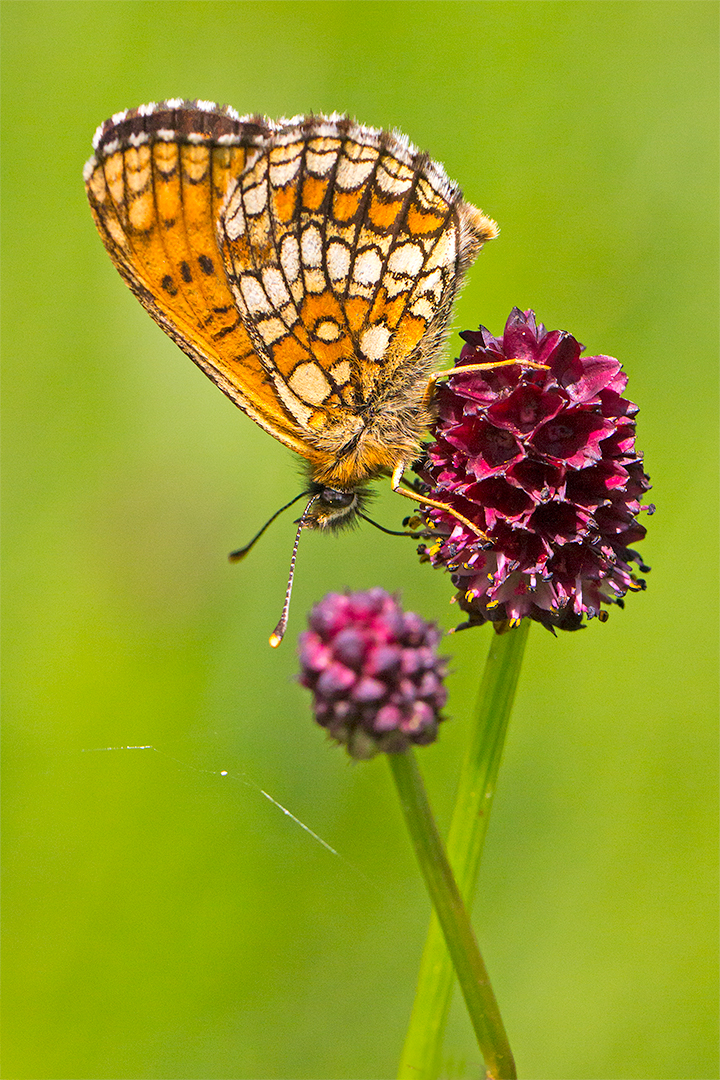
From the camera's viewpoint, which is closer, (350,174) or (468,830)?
(468,830)

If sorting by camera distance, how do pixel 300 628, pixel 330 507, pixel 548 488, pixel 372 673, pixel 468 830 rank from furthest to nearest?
pixel 300 628
pixel 330 507
pixel 548 488
pixel 468 830
pixel 372 673

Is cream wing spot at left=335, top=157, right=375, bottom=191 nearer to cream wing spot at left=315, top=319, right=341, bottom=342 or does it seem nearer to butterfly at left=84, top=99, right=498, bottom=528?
butterfly at left=84, top=99, right=498, bottom=528

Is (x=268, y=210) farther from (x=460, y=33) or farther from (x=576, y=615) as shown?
(x=460, y=33)

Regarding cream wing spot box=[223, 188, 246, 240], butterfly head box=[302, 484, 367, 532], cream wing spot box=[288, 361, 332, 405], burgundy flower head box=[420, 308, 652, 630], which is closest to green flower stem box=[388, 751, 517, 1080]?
burgundy flower head box=[420, 308, 652, 630]

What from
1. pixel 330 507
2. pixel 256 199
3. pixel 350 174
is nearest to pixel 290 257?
pixel 256 199

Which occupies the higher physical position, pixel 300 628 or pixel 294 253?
pixel 294 253

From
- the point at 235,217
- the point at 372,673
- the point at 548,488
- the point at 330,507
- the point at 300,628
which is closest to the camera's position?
the point at 372,673

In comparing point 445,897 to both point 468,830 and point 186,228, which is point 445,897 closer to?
point 468,830

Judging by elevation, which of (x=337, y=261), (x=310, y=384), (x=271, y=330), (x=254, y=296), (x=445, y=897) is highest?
(x=337, y=261)
